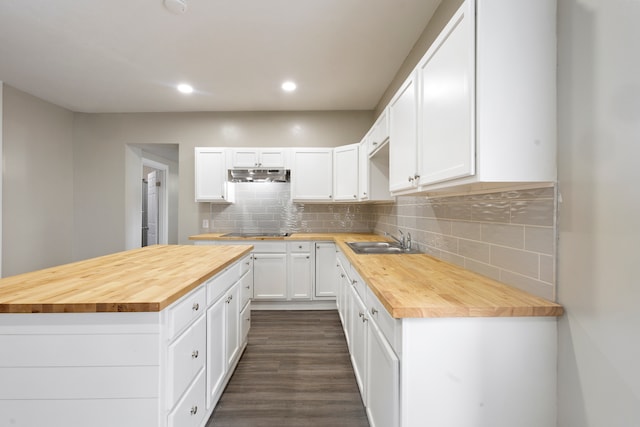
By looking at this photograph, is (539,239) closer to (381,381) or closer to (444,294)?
(444,294)

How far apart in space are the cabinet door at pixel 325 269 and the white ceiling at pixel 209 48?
197cm

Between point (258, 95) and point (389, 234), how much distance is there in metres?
2.38

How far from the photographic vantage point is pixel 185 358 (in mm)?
1214

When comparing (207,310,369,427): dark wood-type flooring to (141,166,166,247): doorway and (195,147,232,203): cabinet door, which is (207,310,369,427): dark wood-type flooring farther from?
(141,166,166,247): doorway

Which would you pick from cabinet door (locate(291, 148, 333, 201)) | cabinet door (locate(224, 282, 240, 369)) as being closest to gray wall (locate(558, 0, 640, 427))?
cabinet door (locate(224, 282, 240, 369))

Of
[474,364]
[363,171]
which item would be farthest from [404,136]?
[363,171]

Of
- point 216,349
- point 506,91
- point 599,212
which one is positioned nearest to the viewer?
point 599,212

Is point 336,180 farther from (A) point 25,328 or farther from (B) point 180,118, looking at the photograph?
(A) point 25,328

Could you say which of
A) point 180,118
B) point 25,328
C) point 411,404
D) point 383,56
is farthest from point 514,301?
point 180,118

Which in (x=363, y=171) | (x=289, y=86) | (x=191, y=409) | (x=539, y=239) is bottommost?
(x=191, y=409)

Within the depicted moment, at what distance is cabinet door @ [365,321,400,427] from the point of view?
3.24 ft

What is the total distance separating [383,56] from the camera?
2.56m

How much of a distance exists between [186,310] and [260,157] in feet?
8.88

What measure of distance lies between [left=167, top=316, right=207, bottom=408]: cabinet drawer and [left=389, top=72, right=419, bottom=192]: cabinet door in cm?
138
